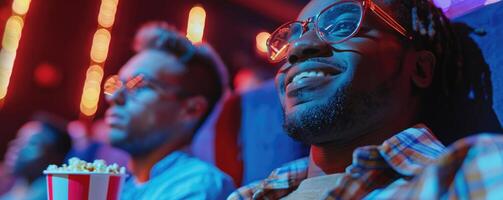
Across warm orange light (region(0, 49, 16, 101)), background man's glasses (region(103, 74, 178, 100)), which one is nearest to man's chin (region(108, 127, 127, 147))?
background man's glasses (region(103, 74, 178, 100))

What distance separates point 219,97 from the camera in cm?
177

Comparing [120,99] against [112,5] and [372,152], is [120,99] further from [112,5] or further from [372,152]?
[112,5]

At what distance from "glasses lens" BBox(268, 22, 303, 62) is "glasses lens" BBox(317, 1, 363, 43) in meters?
0.13

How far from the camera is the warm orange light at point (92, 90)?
3139 millimetres

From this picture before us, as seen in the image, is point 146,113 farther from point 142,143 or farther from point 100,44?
point 100,44

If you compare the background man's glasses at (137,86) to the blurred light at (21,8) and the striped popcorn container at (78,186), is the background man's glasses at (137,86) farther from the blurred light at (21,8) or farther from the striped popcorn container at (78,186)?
the blurred light at (21,8)

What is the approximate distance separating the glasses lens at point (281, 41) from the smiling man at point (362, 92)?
2.2 inches

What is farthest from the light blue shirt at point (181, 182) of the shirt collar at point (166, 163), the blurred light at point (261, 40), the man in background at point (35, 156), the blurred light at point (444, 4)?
the blurred light at point (261, 40)

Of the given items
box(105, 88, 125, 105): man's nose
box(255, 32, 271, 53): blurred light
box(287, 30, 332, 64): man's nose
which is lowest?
box(287, 30, 332, 64): man's nose

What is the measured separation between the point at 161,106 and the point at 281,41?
0.56 meters

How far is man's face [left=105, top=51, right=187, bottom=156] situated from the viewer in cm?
157

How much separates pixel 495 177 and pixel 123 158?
1960 mm

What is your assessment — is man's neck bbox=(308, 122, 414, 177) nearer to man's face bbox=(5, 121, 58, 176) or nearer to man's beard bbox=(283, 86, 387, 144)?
man's beard bbox=(283, 86, 387, 144)

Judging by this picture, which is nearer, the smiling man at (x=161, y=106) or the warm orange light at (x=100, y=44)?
the smiling man at (x=161, y=106)
